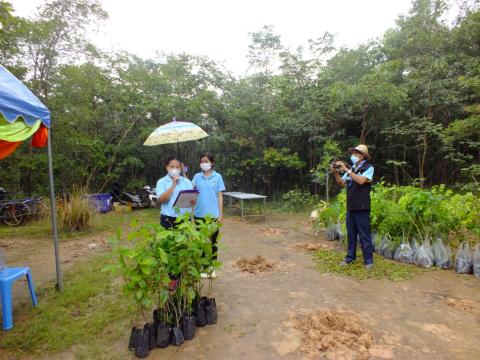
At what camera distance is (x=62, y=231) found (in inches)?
227

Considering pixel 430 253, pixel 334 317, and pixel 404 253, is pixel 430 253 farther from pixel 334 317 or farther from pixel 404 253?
pixel 334 317

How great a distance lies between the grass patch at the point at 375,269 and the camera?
3.40 m

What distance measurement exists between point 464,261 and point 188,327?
10.6 ft

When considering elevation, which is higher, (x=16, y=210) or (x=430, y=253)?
(x=16, y=210)

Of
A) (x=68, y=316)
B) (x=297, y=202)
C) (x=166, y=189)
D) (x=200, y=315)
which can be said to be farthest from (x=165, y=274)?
(x=297, y=202)

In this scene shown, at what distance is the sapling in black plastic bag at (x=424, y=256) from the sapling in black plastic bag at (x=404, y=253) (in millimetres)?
57

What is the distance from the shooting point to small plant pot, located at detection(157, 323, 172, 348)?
2.12 meters

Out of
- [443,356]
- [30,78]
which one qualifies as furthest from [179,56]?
[443,356]

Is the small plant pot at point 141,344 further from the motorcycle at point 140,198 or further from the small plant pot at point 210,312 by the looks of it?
the motorcycle at point 140,198

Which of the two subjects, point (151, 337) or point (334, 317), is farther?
point (334, 317)

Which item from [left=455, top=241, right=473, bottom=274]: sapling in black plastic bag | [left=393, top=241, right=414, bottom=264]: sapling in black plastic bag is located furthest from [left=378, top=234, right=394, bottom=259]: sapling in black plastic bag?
[left=455, top=241, right=473, bottom=274]: sapling in black plastic bag

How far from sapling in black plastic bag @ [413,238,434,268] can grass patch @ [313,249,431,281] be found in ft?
0.26

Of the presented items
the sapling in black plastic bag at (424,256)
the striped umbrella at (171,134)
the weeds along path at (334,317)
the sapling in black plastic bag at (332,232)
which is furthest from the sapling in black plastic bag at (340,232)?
the striped umbrella at (171,134)

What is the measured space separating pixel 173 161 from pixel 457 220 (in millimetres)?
3516
